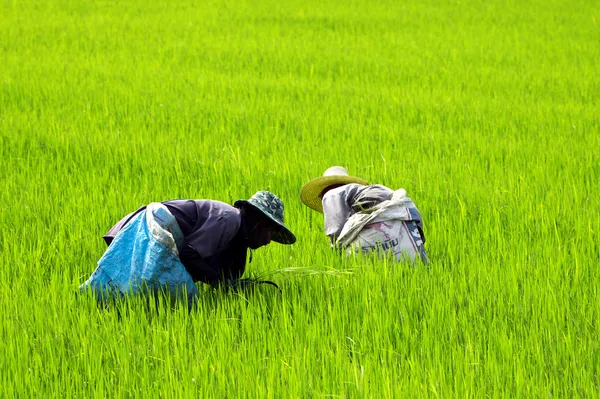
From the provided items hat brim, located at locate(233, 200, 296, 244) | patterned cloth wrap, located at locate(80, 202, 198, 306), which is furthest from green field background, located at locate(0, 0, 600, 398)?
hat brim, located at locate(233, 200, 296, 244)

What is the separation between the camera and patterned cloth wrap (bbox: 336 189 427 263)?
3.17 metres

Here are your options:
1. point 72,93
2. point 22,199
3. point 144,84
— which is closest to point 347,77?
point 144,84

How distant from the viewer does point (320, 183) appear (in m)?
3.49

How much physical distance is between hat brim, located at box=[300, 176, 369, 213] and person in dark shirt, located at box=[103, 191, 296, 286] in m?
0.63

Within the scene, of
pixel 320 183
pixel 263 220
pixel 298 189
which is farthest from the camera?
pixel 298 189

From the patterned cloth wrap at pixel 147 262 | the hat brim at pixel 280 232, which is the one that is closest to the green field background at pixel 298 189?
the patterned cloth wrap at pixel 147 262

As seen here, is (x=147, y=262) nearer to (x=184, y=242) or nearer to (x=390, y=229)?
(x=184, y=242)

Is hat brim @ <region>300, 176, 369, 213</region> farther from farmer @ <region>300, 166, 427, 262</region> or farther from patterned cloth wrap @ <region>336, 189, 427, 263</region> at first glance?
patterned cloth wrap @ <region>336, 189, 427, 263</region>

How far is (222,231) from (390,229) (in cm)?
80

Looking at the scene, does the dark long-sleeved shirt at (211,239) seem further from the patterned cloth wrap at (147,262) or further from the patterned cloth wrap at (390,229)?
the patterned cloth wrap at (390,229)

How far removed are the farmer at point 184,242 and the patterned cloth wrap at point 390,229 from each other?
431 millimetres

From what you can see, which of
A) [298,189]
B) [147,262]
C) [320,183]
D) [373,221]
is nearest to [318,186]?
[320,183]

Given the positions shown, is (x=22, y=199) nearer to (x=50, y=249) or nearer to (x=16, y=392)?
(x=50, y=249)

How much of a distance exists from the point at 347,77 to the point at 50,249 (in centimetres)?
514
